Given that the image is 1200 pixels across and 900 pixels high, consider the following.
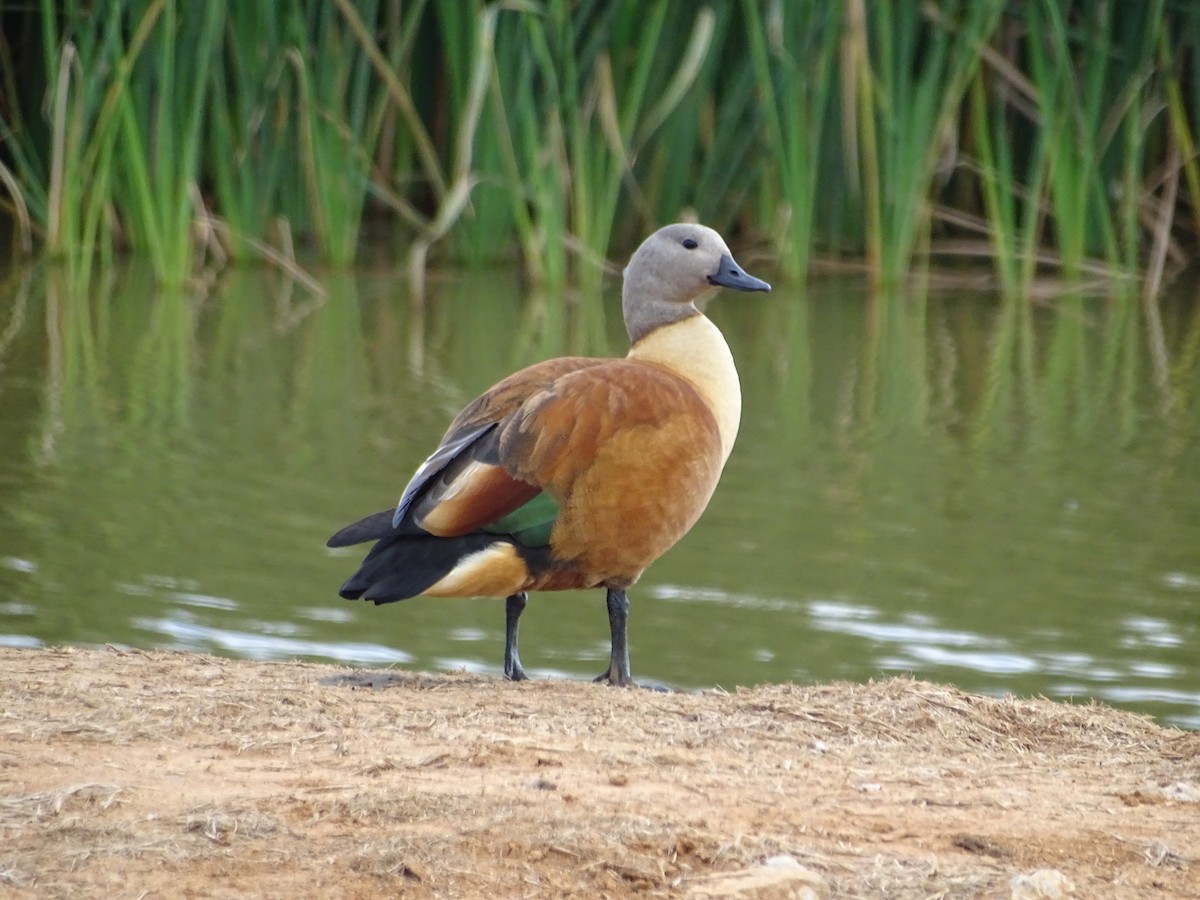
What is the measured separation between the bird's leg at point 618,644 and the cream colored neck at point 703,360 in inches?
18.5

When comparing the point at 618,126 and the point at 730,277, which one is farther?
the point at 618,126

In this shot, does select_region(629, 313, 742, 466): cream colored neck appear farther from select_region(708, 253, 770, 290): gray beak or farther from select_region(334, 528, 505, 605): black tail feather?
select_region(334, 528, 505, 605): black tail feather

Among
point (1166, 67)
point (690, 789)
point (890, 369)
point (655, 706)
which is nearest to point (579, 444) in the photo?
point (655, 706)

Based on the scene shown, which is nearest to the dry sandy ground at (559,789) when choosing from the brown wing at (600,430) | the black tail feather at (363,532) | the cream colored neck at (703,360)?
the black tail feather at (363,532)

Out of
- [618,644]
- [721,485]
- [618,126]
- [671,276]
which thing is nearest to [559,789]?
[618,644]

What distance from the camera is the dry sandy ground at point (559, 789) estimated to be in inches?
119

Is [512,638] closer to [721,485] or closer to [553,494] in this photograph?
[553,494]

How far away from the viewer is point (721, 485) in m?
8.28

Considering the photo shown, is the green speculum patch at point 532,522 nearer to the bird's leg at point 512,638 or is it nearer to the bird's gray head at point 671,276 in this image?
the bird's leg at point 512,638

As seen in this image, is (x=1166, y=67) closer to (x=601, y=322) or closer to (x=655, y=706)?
(x=601, y=322)

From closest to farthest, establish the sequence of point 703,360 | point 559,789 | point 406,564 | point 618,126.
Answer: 1. point 559,789
2. point 406,564
3. point 703,360
4. point 618,126

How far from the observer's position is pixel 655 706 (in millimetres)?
4219

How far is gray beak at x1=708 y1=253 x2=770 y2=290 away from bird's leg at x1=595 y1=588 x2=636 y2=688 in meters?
1.05

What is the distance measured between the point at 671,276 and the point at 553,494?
1019 mm
